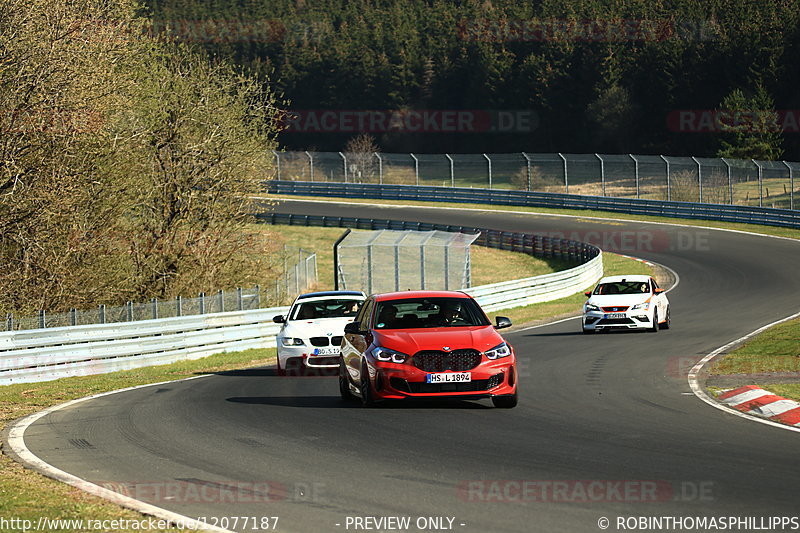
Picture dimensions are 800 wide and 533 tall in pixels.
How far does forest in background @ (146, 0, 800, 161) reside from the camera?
88.6 m

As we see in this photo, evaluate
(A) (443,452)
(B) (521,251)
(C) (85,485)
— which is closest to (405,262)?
(B) (521,251)

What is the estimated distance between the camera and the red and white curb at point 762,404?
13.0m

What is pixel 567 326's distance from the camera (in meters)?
30.0

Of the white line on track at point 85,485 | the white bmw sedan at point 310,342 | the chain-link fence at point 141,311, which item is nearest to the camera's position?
the white line on track at point 85,485

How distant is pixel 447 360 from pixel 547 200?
5608 centimetres

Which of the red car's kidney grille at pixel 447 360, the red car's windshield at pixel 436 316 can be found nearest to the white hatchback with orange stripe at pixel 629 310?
the red car's windshield at pixel 436 316

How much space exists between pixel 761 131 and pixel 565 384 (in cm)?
6656

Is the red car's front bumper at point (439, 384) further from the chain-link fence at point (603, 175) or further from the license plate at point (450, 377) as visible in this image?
the chain-link fence at point (603, 175)

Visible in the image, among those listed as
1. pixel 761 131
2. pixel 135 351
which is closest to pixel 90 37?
pixel 135 351

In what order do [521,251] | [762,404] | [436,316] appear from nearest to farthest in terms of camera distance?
[762,404] < [436,316] < [521,251]

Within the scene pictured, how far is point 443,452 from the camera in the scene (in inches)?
428

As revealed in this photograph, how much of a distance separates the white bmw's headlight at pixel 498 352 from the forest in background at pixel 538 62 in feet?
225

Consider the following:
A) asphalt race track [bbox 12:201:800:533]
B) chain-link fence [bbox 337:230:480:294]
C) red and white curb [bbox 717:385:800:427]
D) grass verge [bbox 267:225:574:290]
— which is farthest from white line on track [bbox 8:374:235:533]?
grass verge [bbox 267:225:574:290]

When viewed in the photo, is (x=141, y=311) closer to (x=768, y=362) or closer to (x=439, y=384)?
(x=439, y=384)
